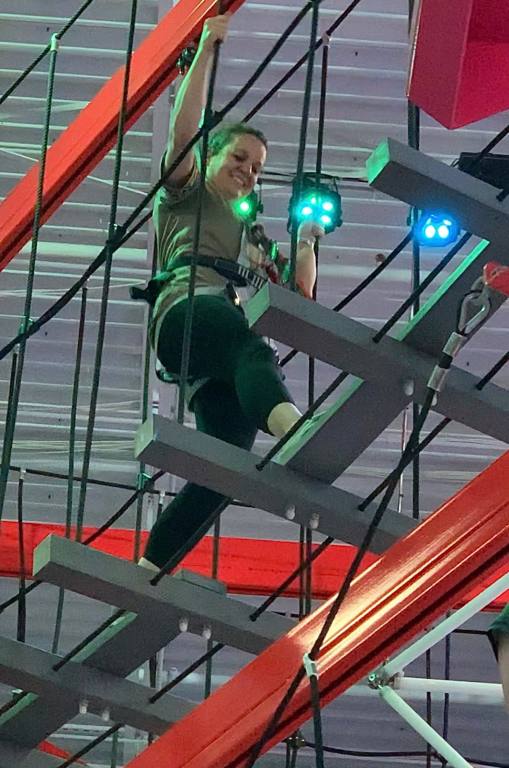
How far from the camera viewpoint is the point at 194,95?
357cm

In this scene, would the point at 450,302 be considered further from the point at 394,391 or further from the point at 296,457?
the point at 296,457

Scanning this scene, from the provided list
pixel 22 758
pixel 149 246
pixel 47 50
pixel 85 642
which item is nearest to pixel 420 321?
pixel 85 642

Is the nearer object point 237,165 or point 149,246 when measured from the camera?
point 237,165

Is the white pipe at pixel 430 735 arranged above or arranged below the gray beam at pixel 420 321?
below

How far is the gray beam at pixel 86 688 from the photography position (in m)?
3.72

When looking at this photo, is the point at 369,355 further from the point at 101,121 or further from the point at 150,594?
the point at 101,121

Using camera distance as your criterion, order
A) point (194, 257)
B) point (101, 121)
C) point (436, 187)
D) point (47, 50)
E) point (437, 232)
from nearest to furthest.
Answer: point (436, 187)
point (194, 257)
point (101, 121)
point (47, 50)
point (437, 232)

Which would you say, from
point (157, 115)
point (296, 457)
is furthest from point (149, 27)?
point (296, 457)

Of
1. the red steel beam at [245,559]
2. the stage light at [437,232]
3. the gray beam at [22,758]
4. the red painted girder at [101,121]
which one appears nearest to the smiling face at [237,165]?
the red painted girder at [101,121]

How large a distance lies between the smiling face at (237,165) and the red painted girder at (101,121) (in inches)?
21.2

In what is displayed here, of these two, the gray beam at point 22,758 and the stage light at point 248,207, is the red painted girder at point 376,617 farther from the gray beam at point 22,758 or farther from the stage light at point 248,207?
the stage light at point 248,207

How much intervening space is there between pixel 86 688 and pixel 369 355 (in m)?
1.28

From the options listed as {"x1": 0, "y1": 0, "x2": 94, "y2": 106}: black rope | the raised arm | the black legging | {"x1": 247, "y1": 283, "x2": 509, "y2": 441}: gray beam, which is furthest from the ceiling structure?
{"x1": 247, "y1": 283, "x2": 509, "y2": 441}: gray beam

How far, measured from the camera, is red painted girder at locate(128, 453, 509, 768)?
3066 mm
